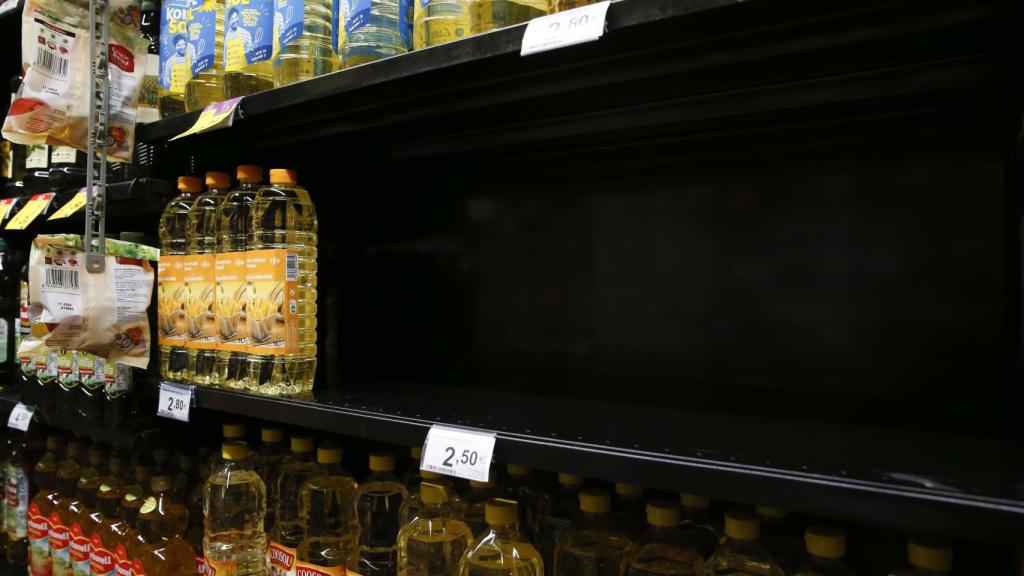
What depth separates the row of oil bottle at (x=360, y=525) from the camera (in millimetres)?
961

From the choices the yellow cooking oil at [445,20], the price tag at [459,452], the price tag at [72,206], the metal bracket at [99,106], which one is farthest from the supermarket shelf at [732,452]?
the price tag at [72,206]

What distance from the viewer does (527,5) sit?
3.45ft

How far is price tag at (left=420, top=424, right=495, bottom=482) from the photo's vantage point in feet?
2.94

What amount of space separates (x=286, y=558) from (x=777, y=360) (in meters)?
1.04

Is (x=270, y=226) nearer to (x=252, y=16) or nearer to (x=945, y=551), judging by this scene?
(x=252, y=16)

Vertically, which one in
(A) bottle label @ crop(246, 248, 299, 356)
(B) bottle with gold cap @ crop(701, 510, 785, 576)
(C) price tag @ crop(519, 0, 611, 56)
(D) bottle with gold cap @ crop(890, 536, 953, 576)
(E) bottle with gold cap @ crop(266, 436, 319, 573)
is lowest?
(E) bottle with gold cap @ crop(266, 436, 319, 573)

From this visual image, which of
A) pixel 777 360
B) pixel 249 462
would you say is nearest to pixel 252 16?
pixel 249 462

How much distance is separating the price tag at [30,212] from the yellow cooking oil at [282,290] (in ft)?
2.69

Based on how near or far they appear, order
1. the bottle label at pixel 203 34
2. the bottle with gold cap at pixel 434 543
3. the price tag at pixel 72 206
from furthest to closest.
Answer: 1. the price tag at pixel 72 206
2. the bottle label at pixel 203 34
3. the bottle with gold cap at pixel 434 543

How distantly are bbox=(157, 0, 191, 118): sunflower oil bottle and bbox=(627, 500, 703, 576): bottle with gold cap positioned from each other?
1449mm

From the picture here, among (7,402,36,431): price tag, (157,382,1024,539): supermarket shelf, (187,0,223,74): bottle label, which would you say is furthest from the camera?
(7,402,36,431): price tag

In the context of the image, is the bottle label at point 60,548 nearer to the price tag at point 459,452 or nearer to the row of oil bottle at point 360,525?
the row of oil bottle at point 360,525

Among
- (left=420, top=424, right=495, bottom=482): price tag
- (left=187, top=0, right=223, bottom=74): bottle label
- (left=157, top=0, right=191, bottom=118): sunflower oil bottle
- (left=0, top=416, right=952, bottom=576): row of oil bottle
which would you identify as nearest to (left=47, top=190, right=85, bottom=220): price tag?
(left=157, top=0, right=191, bottom=118): sunflower oil bottle

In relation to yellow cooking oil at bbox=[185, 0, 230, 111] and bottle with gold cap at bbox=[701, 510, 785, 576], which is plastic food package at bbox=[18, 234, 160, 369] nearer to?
yellow cooking oil at bbox=[185, 0, 230, 111]
